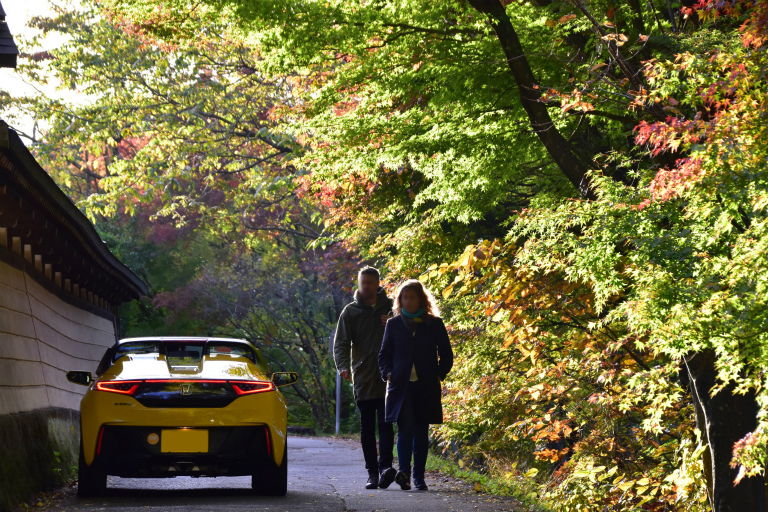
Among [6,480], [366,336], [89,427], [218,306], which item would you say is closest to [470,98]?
[366,336]

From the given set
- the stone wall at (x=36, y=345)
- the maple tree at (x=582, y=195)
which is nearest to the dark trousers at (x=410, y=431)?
the maple tree at (x=582, y=195)

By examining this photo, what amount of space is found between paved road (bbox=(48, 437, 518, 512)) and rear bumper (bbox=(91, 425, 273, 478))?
25 cm

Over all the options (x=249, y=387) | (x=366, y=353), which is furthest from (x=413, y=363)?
(x=249, y=387)

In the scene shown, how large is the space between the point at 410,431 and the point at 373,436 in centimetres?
59

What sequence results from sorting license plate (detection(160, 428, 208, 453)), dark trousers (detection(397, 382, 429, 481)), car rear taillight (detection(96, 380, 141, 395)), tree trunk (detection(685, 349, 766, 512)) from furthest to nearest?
dark trousers (detection(397, 382, 429, 481))
car rear taillight (detection(96, 380, 141, 395))
license plate (detection(160, 428, 208, 453))
tree trunk (detection(685, 349, 766, 512))

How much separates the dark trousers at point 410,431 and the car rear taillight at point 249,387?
3.90 feet

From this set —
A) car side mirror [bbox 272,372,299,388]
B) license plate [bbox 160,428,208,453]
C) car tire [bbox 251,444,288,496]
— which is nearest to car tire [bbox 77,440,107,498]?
license plate [bbox 160,428,208,453]

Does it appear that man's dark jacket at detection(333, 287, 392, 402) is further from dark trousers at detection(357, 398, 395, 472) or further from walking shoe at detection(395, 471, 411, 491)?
walking shoe at detection(395, 471, 411, 491)

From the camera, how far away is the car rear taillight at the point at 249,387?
847 cm

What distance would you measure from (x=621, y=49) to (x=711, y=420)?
3389 millimetres

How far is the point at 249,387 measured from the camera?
8539 mm

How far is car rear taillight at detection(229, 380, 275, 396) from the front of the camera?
847cm

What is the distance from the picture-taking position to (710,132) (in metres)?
5.36

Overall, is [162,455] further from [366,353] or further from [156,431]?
[366,353]
